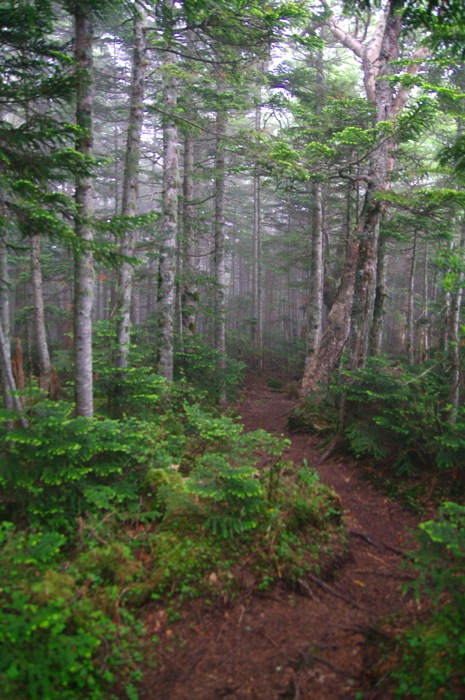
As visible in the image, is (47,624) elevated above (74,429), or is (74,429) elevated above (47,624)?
(74,429)

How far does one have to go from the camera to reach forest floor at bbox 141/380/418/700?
3801mm

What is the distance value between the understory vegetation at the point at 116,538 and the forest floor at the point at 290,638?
19 cm

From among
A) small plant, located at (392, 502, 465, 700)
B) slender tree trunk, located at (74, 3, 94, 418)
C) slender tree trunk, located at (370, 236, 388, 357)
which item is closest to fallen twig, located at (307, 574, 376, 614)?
small plant, located at (392, 502, 465, 700)

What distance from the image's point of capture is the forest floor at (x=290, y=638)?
3.80 m

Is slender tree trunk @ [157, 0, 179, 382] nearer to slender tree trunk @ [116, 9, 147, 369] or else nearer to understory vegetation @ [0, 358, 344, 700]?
slender tree trunk @ [116, 9, 147, 369]

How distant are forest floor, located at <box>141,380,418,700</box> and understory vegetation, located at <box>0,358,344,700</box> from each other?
189 millimetres

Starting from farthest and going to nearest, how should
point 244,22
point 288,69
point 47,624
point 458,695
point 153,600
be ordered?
point 288,69 < point 244,22 < point 153,600 < point 47,624 < point 458,695

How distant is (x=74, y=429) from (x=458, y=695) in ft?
15.6

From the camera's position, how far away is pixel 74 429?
571 cm

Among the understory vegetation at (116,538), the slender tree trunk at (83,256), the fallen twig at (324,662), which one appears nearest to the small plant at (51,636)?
the understory vegetation at (116,538)

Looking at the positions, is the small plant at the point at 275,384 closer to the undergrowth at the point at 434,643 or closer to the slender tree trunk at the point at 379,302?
the slender tree trunk at the point at 379,302

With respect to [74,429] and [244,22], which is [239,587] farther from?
[244,22]

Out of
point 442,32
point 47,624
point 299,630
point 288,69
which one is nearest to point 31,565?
point 47,624

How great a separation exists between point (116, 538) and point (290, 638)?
7.82ft
